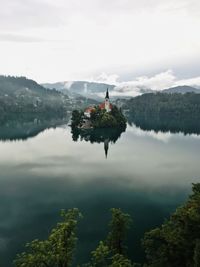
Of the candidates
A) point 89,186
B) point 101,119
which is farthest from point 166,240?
point 101,119

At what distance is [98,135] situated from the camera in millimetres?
166500

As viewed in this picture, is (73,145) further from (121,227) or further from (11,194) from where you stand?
(121,227)

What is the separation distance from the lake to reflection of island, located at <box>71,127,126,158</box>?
12427 millimetres

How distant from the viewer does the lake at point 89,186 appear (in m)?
54.7

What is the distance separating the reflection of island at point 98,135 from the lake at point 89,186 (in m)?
12.4

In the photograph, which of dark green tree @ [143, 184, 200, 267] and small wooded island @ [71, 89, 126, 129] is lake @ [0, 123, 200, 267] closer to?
dark green tree @ [143, 184, 200, 267]

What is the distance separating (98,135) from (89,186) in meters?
89.1

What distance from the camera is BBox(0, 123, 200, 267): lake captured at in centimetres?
5469

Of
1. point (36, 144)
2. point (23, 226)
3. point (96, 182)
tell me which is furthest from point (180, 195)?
point (36, 144)

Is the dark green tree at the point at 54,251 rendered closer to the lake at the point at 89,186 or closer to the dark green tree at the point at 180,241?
the dark green tree at the point at 180,241

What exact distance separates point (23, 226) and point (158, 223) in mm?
22804

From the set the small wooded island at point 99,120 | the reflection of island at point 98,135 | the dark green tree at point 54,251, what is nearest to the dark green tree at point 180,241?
the dark green tree at point 54,251

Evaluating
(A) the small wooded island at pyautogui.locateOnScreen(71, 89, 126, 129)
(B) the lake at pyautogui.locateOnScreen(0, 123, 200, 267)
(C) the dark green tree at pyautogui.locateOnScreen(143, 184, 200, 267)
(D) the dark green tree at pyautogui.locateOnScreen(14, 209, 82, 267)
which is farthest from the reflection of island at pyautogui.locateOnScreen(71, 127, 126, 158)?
(D) the dark green tree at pyautogui.locateOnScreen(14, 209, 82, 267)

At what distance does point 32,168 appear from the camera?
9581 centimetres
